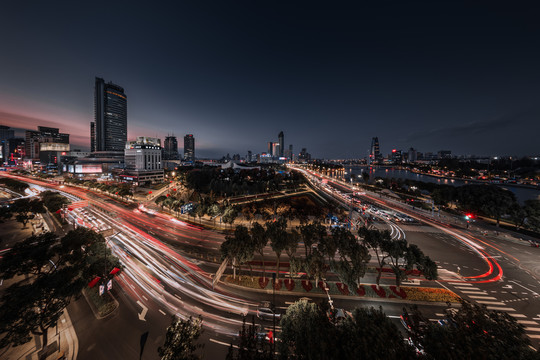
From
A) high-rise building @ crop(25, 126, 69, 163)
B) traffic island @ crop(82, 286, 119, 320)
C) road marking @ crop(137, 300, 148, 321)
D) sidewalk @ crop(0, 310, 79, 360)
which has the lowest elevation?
sidewalk @ crop(0, 310, 79, 360)

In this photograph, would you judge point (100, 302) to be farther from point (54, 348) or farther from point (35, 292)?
point (35, 292)

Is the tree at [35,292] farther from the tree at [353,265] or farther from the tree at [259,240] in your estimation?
the tree at [353,265]

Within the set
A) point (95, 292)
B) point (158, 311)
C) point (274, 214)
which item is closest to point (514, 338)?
point (158, 311)

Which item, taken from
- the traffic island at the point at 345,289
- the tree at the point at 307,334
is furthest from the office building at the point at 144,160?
the tree at the point at 307,334

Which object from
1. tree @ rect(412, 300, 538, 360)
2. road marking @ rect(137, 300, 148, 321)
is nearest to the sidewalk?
road marking @ rect(137, 300, 148, 321)

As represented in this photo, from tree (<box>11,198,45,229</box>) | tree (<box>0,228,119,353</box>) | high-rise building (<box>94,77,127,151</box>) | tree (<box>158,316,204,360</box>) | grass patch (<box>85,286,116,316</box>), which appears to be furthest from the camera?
high-rise building (<box>94,77,127,151</box>)

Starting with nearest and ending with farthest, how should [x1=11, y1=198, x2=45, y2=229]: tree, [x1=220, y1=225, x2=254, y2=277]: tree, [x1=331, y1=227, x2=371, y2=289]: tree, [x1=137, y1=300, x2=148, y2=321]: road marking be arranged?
[x1=137, y1=300, x2=148, y2=321]: road marking < [x1=331, y1=227, x2=371, y2=289]: tree < [x1=220, y1=225, x2=254, y2=277]: tree < [x1=11, y1=198, x2=45, y2=229]: tree

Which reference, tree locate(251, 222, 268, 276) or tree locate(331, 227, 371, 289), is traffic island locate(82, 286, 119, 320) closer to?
tree locate(251, 222, 268, 276)
